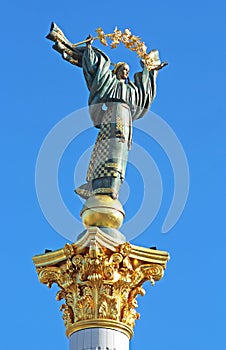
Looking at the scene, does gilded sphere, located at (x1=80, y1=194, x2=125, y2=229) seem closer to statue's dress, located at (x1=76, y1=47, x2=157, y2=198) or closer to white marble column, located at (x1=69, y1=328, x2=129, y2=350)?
statue's dress, located at (x1=76, y1=47, x2=157, y2=198)

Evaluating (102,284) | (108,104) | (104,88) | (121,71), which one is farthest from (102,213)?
(121,71)

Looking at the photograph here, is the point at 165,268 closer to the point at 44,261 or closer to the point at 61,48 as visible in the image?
the point at 44,261

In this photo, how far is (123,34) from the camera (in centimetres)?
3434

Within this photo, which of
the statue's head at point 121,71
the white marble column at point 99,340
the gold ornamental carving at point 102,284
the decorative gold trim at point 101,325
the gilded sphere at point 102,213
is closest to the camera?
the white marble column at point 99,340

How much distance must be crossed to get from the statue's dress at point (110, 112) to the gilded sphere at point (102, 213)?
51cm

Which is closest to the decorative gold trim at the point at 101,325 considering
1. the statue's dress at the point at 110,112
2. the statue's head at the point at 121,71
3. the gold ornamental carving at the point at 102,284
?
the gold ornamental carving at the point at 102,284

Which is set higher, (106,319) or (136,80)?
(136,80)

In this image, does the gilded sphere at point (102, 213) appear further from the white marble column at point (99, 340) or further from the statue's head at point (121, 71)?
the statue's head at point (121, 71)

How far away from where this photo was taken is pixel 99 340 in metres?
28.9

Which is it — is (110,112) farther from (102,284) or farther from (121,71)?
(102,284)

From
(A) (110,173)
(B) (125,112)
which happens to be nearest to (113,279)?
(A) (110,173)

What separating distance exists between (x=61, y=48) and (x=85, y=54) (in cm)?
78

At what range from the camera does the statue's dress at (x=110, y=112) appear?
1261 inches

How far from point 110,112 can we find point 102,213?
12.7ft
